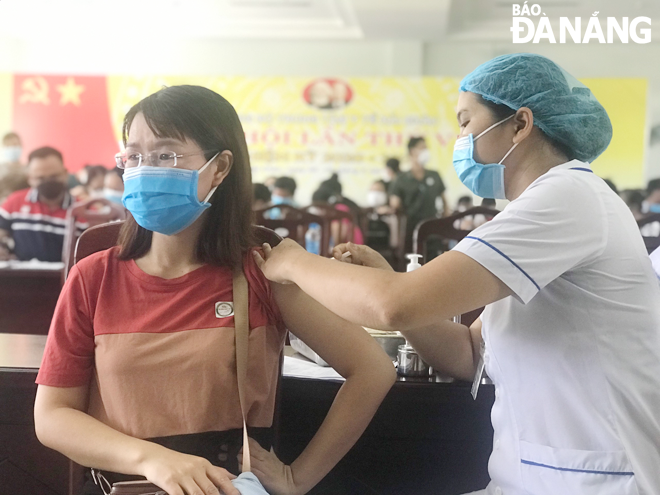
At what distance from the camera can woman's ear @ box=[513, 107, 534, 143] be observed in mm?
1105

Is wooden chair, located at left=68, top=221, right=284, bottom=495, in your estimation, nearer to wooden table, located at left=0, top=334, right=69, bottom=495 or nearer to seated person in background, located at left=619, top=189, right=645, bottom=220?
wooden table, located at left=0, top=334, right=69, bottom=495

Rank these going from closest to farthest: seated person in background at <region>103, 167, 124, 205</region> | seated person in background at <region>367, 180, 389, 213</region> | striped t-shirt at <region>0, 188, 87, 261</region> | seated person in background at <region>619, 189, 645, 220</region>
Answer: striped t-shirt at <region>0, 188, 87, 261</region>
seated person in background at <region>103, 167, 124, 205</region>
seated person in background at <region>619, 189, 645, 220</region>
seated person in background at <region>367, 180, 389, 213</region>

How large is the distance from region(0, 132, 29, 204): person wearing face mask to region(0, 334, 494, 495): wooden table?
559 cm

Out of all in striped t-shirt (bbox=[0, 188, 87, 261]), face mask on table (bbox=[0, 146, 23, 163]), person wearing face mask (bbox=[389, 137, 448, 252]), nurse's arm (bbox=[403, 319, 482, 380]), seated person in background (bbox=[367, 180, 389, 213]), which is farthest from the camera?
face mask on table (bbox=[0, 146, 23, 163])

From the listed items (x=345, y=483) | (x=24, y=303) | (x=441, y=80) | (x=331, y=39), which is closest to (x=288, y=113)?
(x=331, y=39)

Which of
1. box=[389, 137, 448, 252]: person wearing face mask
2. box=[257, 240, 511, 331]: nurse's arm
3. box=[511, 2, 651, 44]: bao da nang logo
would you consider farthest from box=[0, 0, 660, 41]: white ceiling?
box=[257, 240, 511, 331]: nurse's arm

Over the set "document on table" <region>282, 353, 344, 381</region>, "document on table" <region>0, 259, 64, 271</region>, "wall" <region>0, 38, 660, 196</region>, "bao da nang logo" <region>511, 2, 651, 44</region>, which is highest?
"bao da nang logo" <region>511, 2, 651, 44</region>

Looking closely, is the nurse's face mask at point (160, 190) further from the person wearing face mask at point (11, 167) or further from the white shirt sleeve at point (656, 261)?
the person wearing face mask at point (11, 167)

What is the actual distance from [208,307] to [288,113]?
6552mm

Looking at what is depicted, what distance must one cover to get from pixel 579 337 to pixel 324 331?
1.37 feet

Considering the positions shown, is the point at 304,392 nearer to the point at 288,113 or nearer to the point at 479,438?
the point at 479,438

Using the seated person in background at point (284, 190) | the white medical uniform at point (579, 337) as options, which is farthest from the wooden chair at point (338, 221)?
the white medical uniform at point (579, 337)

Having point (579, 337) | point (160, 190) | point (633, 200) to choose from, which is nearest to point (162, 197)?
point (160, 190)

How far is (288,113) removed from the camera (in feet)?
24.4
